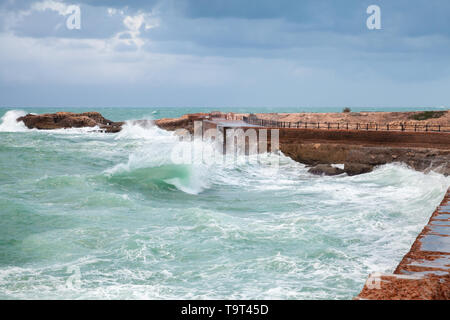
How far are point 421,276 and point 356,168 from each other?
17.4 metres

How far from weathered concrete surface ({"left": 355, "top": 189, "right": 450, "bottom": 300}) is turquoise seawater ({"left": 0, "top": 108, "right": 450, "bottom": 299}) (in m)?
1.25

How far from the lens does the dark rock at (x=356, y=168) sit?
73.1 feet

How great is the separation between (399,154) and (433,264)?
55.5 feet

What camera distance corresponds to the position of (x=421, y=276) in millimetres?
5480

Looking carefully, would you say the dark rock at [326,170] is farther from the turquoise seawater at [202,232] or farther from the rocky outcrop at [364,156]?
the turquoise seawater at [202,232]

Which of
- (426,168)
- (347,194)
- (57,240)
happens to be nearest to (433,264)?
(57,240)

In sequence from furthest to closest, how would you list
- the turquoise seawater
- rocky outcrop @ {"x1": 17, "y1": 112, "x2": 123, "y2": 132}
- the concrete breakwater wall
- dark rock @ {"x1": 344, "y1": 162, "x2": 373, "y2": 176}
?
rocky outcrop @ {"x1": 17, "y1": 112, "x2": 123, "y2": 132} < dark rock @ {"x1": 344, "y1": 162, "x2": 373, "y2": 176} < the concrete breakwater wall < the turquoise seawater

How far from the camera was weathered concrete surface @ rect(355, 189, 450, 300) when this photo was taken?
191 inches

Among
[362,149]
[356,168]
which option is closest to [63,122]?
[362,149]

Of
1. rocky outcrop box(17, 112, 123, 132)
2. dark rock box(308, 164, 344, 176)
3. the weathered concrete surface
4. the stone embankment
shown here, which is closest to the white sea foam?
rocky outcrop box(17, 112, 123, 132)

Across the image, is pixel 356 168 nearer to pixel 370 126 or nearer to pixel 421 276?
pixel 370 126

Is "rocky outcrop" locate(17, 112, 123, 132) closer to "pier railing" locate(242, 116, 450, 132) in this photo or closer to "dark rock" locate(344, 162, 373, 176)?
"pier railing" locate(242, 116, 450, 132)

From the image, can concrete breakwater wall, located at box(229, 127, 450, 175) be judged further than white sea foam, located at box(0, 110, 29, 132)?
No

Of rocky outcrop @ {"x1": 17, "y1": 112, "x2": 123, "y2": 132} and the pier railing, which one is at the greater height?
rocky outcrop @ {"x1": 17, "y1": 112, "x2": 123, "y2": 132}
